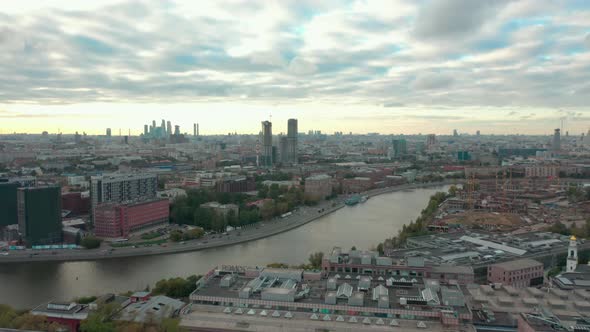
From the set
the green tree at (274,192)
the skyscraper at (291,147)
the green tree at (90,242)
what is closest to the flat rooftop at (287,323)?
the green tree at (90,242)

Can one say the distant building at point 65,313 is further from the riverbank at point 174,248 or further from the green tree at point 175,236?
the green tree at point 175,236

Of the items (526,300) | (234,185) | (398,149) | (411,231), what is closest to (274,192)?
(234,185)

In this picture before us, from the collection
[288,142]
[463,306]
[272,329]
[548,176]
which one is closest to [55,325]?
[272,329]

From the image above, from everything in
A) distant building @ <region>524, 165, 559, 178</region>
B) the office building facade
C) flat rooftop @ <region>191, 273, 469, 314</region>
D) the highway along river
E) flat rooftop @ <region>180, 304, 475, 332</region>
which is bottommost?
the highway along river

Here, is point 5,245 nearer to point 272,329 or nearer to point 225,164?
point 272,329

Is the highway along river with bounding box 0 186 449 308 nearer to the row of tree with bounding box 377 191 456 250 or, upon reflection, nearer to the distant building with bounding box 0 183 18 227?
the row of tree with bounding box 377 191 456 250

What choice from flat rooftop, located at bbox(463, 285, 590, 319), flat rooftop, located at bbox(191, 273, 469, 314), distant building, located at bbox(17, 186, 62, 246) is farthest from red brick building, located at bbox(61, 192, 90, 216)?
flat rooftop, located at bbox(463, 285, 590, 319)
